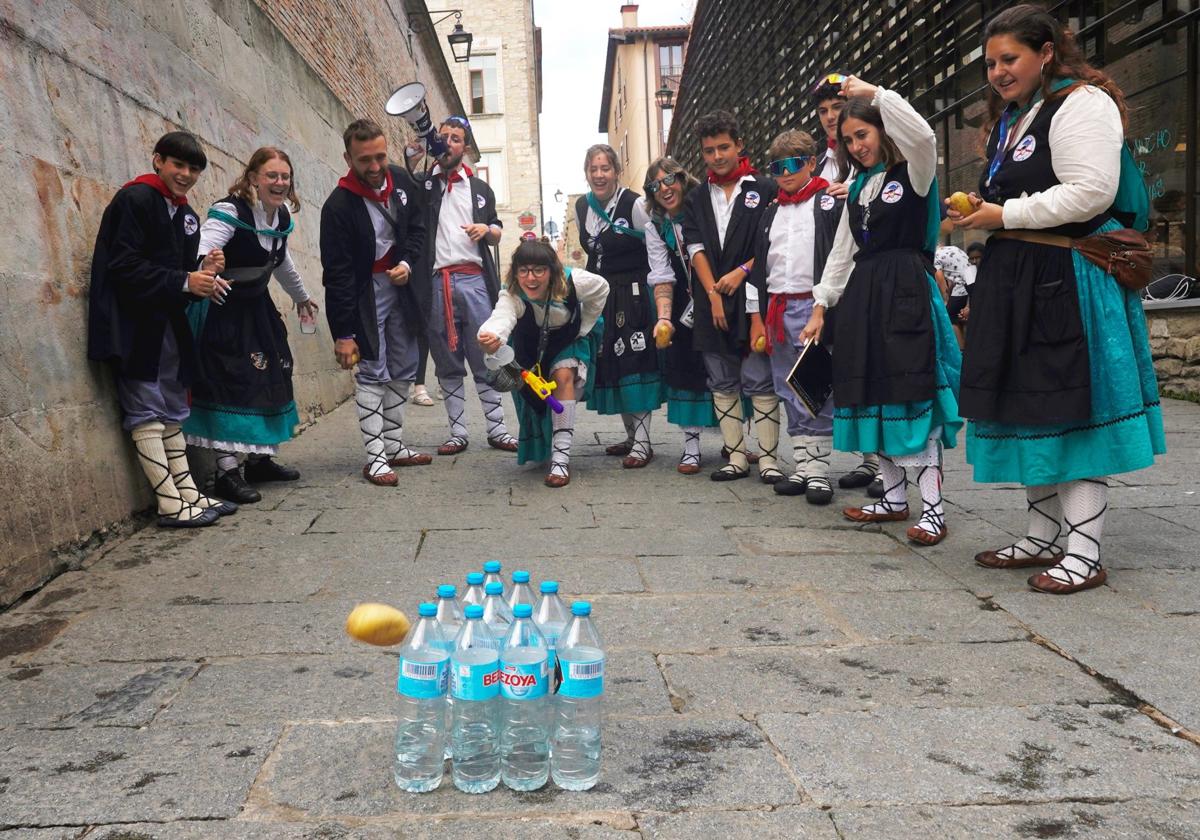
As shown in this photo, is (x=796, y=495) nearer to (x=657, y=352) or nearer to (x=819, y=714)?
(x=657, y=352)

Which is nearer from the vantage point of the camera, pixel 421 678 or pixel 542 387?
pixel 421 678

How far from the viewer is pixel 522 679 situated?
2.08m

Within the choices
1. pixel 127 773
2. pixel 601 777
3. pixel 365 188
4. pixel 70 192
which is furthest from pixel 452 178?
pixel 601 777

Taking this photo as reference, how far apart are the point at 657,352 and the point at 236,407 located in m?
2.59

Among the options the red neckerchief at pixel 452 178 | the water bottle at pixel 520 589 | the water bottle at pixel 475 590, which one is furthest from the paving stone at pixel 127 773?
the red neckerchief at pixel 452 178

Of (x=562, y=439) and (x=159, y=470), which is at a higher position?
(x=159, y=470)

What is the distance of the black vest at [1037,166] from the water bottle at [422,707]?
8.54 feet

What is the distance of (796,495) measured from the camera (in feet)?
17.3

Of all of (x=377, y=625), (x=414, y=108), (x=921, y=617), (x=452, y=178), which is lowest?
(x=921, y=617)

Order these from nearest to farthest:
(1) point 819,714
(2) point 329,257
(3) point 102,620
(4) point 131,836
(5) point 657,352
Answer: (4) point 131,836 → (1) point 819,714 → (3) point 102,620 → (2) point 329,257 → (5) point 657,352

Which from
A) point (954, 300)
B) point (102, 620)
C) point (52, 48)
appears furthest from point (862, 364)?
point (954, 300)

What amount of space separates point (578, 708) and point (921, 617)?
1561 mm

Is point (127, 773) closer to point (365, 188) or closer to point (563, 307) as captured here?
point (563, 307)

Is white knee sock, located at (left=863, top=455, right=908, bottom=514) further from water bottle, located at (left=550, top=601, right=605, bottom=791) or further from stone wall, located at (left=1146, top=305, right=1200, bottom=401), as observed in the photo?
stone wall, located at (left=1146, top=305, right=1200, bottom=401)
